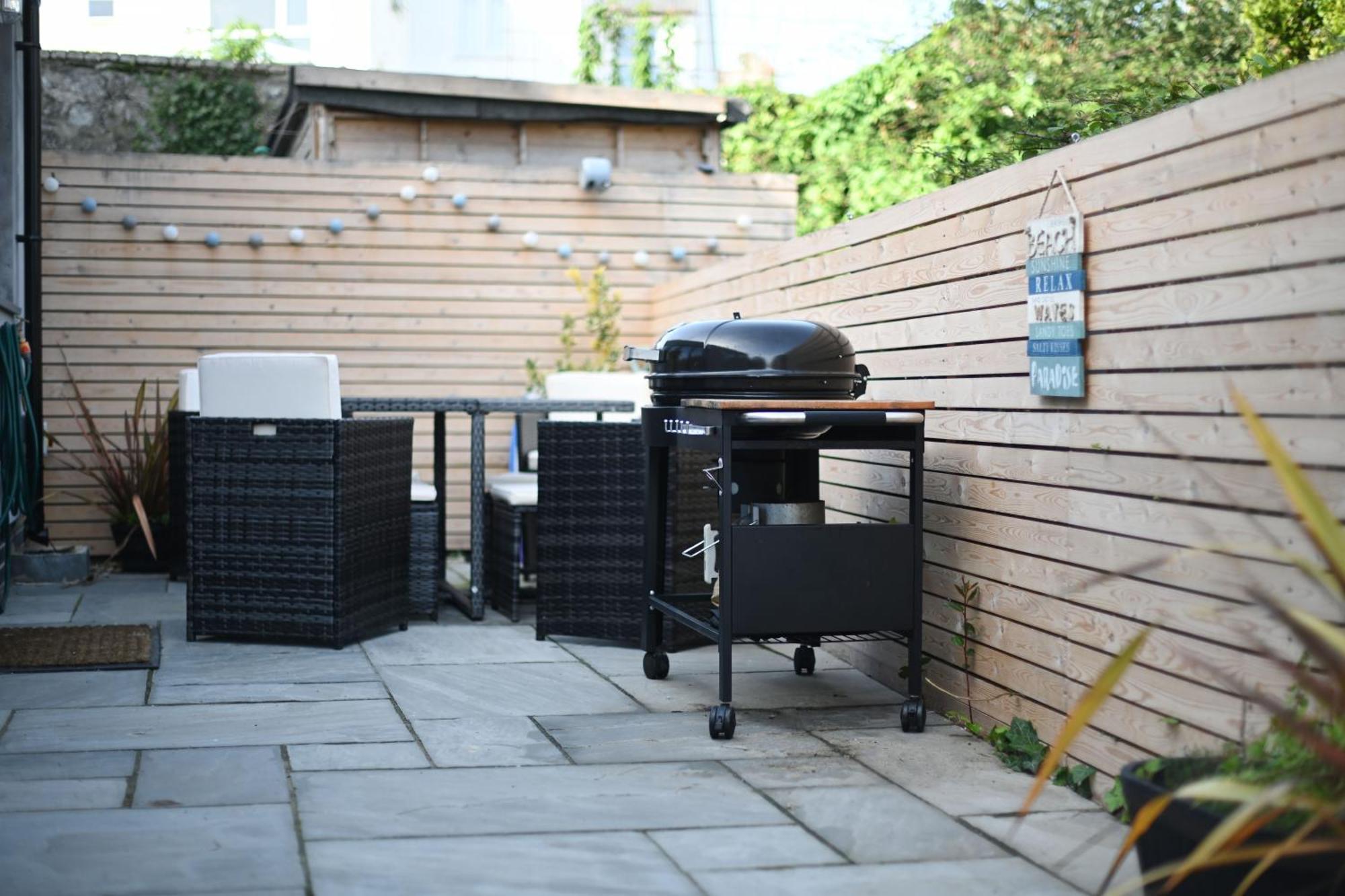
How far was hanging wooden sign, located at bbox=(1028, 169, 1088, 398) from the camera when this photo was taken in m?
3.01

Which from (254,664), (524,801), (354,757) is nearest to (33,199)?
(254,664)

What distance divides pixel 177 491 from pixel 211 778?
3433mm

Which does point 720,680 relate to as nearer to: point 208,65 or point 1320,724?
point 1320,724

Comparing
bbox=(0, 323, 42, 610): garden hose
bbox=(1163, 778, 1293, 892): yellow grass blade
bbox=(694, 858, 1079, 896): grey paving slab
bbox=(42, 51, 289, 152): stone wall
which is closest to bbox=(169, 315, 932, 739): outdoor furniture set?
bbox=(0, 323, 42, 610): garden hose

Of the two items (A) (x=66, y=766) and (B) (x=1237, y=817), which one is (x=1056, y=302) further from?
(A) (x=66, y=766)

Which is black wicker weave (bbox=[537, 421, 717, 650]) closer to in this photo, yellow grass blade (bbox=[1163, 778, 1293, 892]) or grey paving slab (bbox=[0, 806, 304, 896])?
grey paving slab (bbox=[0, 806, 304, 896])

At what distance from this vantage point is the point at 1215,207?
2.56 m

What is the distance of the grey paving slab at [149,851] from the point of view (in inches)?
90.6

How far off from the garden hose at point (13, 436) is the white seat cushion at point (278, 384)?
847 mm

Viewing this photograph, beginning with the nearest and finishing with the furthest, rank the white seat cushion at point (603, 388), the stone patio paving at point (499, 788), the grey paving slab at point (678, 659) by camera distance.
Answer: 1. the stone patio paving at point (499, 788)
2. the grey paving slab at point (678, 659)
3. the white seat cushion at point (603, 388)

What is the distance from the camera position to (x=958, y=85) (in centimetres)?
1144

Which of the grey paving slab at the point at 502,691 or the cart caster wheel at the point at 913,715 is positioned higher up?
the cart caster wheel at the point at 913,715

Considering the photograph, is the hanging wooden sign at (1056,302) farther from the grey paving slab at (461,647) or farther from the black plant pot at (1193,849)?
Answer: the grey paving slab at (461,647)

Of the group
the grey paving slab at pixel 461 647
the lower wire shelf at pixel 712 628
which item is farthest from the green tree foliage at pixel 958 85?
the lower wire shelf at pixel 712 628
